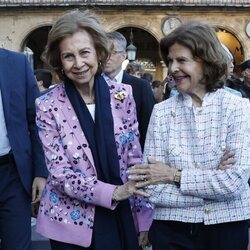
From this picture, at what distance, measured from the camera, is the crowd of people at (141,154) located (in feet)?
8.05

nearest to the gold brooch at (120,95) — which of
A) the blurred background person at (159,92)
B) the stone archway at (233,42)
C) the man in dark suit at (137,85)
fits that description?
the man in dark suit at (137,85)

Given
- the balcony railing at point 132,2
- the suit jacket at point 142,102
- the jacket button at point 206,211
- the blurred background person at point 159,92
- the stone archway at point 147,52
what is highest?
the balcony railing at point 132,2

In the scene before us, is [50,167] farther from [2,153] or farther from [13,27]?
[13,27]

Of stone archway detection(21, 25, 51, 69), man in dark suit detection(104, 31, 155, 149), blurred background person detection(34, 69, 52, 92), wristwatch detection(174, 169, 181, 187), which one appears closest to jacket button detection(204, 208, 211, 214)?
wristwatch detection(174, 169, 181, 187)

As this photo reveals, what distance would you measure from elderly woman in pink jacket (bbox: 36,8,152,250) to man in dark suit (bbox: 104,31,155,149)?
5.41ft

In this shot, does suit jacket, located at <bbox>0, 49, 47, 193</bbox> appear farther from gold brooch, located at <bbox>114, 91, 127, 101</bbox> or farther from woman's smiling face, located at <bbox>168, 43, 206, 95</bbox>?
woman's smiling face, located at <bbox>168, 43, 206, 95</bbox>

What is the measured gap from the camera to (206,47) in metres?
2.52

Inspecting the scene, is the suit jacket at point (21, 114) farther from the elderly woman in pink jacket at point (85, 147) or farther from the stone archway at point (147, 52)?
the stone archway at point (147, 52)

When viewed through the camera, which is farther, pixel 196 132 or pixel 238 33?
pixel 238 33

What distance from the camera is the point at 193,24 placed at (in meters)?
2.57

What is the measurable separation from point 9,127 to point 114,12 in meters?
22.6

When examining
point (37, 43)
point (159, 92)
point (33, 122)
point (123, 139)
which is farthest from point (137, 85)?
point (37, 43)

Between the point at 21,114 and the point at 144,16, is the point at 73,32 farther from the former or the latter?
the point at 144,16

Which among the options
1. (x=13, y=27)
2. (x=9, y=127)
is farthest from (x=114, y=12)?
(x=9, y=127)
